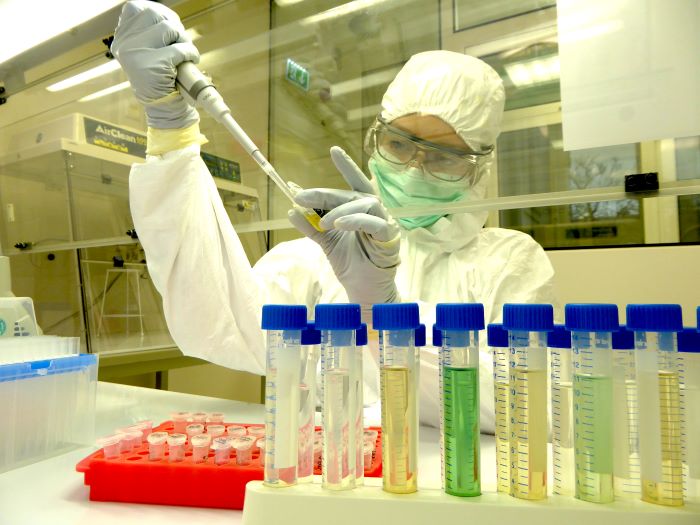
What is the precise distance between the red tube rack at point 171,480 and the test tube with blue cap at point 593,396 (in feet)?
0.89

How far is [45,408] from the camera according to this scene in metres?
0.89

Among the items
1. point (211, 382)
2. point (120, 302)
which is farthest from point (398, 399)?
point (211, 382)

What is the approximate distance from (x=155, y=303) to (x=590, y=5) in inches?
86.2

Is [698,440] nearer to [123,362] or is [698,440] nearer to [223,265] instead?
[223,265]

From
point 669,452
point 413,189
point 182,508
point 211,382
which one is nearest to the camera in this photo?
point 669,452

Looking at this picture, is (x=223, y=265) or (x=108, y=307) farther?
(x=108, y=307)

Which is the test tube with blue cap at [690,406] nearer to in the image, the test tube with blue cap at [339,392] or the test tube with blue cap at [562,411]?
the test tube with blue cap at [562,411]

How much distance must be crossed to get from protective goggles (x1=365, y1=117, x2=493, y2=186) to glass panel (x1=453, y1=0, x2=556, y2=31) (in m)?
0.41

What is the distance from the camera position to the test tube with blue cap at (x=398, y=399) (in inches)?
19.6

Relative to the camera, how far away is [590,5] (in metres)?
1.01

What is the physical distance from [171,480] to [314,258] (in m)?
0.86

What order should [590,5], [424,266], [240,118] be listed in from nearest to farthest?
[590,5] → [424,266] → [240,118]

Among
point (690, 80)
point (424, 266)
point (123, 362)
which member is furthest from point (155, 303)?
point (690, 80)

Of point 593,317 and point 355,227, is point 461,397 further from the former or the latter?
point 355,227
